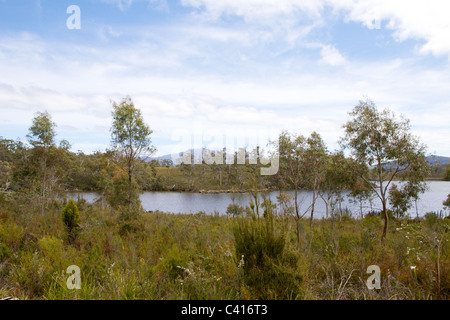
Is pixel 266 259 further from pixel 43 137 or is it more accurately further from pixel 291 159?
pixel 43 137

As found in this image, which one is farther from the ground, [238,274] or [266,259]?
[266,259]

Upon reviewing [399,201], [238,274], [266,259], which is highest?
[266,259]

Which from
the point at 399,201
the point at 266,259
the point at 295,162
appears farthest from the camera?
the point at 399,201

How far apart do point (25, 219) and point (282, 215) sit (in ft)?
31.6

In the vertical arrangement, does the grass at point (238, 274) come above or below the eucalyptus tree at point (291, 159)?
below

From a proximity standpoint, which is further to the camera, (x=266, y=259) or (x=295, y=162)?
(x=295, y=162)

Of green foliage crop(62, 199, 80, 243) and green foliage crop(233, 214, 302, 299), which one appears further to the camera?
green foliage crop(62, 199, 80, 243)

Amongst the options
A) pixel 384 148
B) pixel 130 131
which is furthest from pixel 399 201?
pixel 130 131

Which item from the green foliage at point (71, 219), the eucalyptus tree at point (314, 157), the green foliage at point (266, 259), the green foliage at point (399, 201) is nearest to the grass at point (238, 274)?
the green foliage at point (266, 259)

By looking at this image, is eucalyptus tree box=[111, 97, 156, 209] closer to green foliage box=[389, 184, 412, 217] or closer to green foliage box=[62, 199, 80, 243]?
green foliage box=[62, 199, 80, 243]

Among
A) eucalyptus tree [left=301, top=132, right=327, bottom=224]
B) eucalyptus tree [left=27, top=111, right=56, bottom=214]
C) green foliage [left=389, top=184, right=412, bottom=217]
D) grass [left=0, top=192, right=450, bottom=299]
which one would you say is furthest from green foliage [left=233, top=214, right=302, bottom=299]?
green foliage [left=389, top=184, right=412, bottom=217]

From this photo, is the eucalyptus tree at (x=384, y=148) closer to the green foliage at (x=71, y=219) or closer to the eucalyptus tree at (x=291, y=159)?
the eucalyptus tree at (x=291, y=159)
